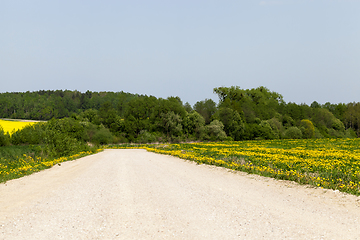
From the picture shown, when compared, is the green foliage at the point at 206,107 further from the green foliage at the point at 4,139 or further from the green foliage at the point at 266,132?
the green foliage at the point at 4,139

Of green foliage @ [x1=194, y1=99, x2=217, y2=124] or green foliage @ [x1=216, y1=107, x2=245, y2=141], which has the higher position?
green foliage @ [x1=194, y1=99, x2=217, y2=124]

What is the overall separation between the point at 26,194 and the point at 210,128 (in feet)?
228

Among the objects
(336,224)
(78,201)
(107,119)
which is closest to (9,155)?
(78,201)

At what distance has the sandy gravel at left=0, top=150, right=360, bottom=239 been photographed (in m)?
5.48

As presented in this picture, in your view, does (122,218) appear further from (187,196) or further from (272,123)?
(272,123)

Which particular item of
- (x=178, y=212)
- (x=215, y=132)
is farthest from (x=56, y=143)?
(x=215, y=132)

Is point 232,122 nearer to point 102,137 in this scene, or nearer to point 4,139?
point 102,137

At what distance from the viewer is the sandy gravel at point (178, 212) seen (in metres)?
5.48

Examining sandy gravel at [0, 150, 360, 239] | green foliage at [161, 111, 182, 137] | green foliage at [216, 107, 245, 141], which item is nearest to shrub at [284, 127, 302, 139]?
green foliage at [216, 107, 245, 141]

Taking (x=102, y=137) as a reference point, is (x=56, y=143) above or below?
above

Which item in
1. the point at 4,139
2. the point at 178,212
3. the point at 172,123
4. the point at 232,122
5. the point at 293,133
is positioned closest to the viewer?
the point at 178,212

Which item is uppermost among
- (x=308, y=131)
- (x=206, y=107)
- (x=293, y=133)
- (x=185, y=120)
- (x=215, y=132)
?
(x=206, y=107)

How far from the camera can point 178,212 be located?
6879 millimetres

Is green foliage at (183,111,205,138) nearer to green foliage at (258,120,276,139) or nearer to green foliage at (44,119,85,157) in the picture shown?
green foliage at (258,120,276,139)
